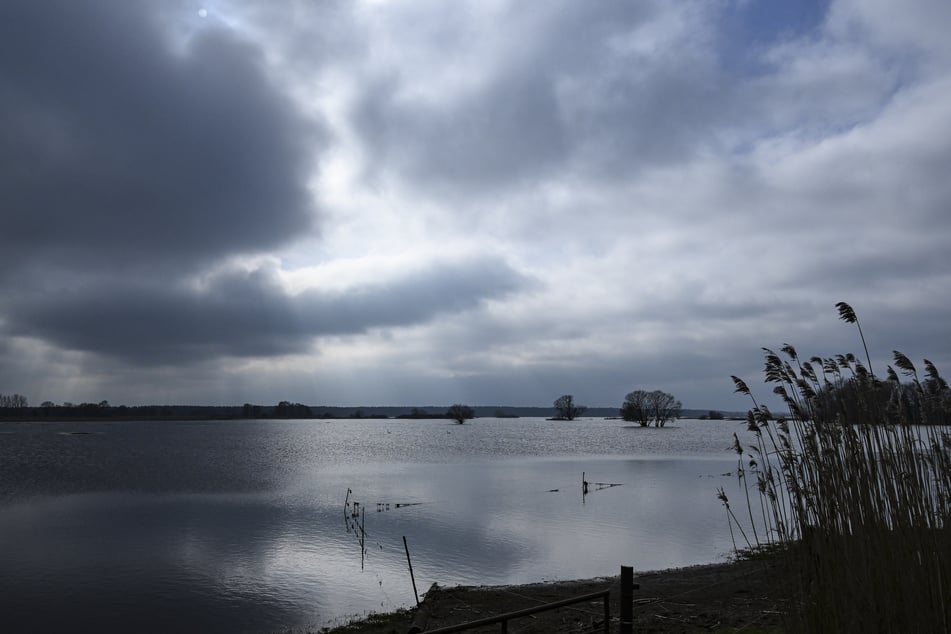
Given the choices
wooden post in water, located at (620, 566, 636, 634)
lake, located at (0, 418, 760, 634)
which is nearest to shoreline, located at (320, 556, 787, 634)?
lake, located at (0, 418, 760, 634)

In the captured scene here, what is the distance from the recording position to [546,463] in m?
77.1

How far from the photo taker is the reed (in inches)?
209

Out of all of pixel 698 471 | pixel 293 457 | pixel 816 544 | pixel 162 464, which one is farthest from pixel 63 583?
pixel 293 457

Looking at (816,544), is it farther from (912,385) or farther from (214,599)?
(214,599)

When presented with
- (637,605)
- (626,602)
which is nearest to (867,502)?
(626,602)

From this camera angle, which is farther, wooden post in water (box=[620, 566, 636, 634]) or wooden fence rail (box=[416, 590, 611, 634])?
wooden post in water (box=[620, 566, 636, 634])

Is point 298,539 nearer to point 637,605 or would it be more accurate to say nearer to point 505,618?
point 637,605

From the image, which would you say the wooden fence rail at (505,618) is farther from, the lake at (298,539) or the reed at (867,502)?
the lake at (298,539)

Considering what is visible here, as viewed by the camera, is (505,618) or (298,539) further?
(298,539)

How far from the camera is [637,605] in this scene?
1720 centimetres

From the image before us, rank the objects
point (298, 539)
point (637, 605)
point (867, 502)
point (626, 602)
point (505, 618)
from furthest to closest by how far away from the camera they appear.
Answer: point (298, 539)
point (637, 605)
point (626, 602)
point (505, 618)
point (867, 502)

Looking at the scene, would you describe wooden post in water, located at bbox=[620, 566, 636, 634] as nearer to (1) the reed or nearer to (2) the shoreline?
(1) the reed

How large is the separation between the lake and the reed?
16.4 meters

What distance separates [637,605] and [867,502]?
13.2 meters
